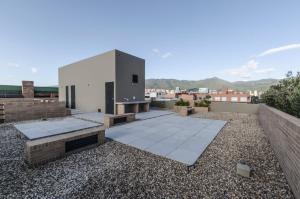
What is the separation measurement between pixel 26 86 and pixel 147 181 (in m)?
19.8

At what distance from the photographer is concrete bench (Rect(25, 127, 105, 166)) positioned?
2721 millimetres

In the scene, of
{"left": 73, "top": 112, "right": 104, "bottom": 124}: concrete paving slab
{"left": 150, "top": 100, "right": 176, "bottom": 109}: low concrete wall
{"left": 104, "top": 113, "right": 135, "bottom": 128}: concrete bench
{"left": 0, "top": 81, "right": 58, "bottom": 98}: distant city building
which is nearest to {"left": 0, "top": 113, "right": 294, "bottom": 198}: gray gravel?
{"left": 104, "top": 113, "right": 135, "bottom": 128}: concrete bench

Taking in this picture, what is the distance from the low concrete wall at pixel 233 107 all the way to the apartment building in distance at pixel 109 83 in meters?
6.22

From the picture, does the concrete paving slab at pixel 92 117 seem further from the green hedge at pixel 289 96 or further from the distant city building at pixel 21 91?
the distant city building at pixel 21 91

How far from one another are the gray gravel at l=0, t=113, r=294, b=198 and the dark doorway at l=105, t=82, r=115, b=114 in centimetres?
611

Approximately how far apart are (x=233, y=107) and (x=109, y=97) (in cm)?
1046

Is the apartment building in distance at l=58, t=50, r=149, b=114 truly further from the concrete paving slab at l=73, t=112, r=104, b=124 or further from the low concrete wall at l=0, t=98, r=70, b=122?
the low concrete wall at l=0, t=98, r=70, b=122

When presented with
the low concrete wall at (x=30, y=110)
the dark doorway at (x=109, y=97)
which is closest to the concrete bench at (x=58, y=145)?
the dark doorway at (x=109, y=97)

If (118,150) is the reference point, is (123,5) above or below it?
above

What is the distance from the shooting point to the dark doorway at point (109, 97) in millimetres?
9430

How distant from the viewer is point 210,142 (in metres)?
4.23

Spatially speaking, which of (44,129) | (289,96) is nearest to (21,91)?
(44,129)

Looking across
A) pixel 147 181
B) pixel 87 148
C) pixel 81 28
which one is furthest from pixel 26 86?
pixel 147 181

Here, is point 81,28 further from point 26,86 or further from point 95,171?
point 95,171
